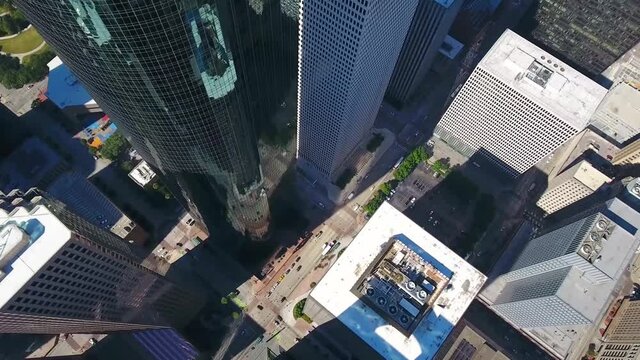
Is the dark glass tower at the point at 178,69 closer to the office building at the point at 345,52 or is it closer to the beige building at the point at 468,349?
the office building at the point at 345,52

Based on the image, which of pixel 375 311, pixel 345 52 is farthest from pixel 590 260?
pixel 345 52

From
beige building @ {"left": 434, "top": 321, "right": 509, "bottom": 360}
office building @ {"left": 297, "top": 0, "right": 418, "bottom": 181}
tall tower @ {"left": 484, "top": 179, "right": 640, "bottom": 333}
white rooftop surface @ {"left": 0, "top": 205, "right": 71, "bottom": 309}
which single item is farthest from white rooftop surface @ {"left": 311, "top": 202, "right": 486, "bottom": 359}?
white rooftop surface @ {"left": 0, "top": 205, "right": 71, "bottom": 309}

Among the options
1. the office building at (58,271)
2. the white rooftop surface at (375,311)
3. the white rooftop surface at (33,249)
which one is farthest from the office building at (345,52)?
the white rooftop surface at (33,249)

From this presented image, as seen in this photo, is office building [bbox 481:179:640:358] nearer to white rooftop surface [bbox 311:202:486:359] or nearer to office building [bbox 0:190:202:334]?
white rooftop surface [bbox 311:202:486:359]

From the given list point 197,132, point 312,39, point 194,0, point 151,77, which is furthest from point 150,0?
point 312,39

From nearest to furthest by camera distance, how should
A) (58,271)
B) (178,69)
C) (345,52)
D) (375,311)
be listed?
(178,69)
(58,271)
(375,311)
(345,52)

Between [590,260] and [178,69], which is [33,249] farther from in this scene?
[590,260]
